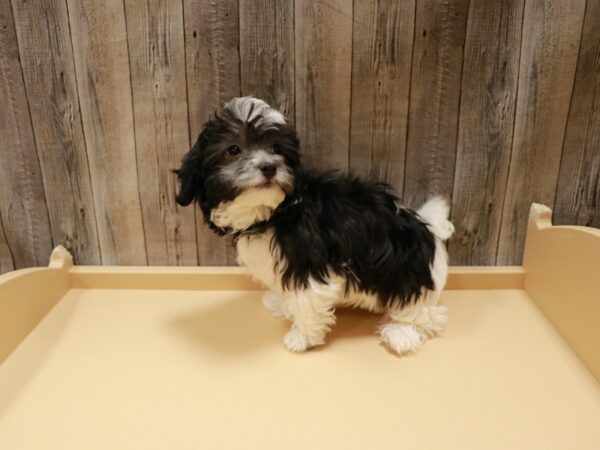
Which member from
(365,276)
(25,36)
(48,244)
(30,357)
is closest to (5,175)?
(48,244)

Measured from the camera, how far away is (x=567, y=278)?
4.59ft

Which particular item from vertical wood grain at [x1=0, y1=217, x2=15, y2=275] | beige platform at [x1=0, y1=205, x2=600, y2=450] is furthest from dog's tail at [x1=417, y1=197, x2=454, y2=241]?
vertical wood grain at [x1=0, y1=217, x2=15, y2=275]

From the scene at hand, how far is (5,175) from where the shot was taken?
1573 millimetres

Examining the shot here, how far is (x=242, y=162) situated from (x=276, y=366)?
0.55 meters

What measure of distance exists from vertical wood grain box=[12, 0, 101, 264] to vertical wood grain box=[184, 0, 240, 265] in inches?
13.7

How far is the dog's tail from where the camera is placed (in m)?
1.43

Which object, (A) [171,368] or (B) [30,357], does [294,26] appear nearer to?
(A) [171,368]

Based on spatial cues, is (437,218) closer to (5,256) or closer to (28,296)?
(28,296)

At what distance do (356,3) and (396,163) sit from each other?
18.5 inches

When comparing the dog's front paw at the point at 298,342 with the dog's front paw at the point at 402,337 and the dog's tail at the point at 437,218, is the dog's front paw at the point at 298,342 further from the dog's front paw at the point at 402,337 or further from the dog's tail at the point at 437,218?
the dog's tail at the point at 437,218

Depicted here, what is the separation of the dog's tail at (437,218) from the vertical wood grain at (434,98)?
0.28ft

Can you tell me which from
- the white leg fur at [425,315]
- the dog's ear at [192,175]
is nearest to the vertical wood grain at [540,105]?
the white leg fur at [425,315]

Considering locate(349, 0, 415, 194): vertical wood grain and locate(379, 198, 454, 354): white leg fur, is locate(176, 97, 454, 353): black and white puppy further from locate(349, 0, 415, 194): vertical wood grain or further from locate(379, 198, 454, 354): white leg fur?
locate(349, 0, 415, 194): vertical wood grain

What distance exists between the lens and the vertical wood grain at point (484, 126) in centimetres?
137
